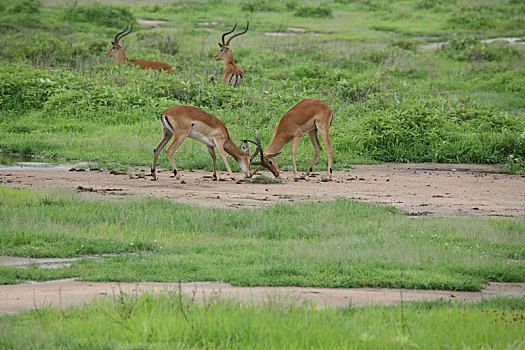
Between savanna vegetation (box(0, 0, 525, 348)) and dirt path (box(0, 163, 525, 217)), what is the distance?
0.81 metres

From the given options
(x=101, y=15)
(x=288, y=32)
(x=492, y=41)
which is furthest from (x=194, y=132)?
(x=101, y=15)

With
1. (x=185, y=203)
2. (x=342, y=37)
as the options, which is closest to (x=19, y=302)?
(x=185, y=203)

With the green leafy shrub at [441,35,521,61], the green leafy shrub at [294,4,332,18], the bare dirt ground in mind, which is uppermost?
the green leafy shrub at [294,4,332,18]

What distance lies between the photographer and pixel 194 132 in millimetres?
12133

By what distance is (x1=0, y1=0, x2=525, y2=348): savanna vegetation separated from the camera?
15.6 feet

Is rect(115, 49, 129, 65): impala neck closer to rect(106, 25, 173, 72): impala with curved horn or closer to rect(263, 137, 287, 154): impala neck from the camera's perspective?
rect(106, 25, 173, 72): impala with curved horn

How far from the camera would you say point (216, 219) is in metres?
8.61

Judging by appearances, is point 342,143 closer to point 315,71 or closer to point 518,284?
point 315,71

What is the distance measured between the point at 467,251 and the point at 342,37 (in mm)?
22091

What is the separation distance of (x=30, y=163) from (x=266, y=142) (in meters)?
4.53

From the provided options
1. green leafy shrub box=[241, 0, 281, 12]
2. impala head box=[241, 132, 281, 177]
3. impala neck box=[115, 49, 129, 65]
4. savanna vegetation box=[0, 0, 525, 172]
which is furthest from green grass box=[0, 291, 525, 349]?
green leafy shrub box=[241, 0, 281, 12]

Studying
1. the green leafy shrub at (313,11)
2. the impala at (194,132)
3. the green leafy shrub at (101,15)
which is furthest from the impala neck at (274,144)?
the green leafy shrub at (313,11)

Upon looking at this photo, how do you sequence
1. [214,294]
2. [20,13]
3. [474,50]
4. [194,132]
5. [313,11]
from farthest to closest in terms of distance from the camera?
[313,11]
[20,13]
[474,50]
[194,132]
[214,294]

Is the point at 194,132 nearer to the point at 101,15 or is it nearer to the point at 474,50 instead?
the point at 474,50
